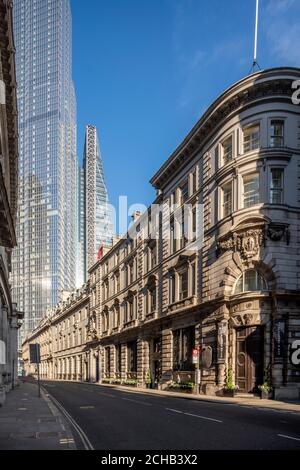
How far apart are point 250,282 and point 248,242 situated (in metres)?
2.62

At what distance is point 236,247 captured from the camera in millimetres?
30562

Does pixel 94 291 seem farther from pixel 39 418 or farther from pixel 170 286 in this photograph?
pixel 39 418

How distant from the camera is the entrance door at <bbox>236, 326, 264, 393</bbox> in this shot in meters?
28.8

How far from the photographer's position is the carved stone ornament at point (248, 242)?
29.4 meters

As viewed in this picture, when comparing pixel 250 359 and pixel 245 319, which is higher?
pixel 245 319

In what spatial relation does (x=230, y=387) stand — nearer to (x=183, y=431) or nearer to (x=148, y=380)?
(x=183, y=431)

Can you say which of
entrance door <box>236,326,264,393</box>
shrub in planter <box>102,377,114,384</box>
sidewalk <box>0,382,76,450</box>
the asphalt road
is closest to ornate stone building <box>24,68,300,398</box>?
entrance door <box>236,326,264,393</box>

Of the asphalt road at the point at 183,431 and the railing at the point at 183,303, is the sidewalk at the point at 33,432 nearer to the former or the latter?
the asphalt road at the point at 183,431

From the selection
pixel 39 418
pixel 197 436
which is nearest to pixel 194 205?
pixel 39 418

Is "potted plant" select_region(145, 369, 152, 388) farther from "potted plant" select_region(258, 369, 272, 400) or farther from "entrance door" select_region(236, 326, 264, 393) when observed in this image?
"potted plant" select_region(258, 369, 272, 400)

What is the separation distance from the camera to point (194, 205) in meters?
38.5

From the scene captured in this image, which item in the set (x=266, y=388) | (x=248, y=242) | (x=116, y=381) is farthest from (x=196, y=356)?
(x=116, y=381)

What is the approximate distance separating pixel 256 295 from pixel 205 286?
20.1 feet

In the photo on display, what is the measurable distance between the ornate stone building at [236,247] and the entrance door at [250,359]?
60mm
